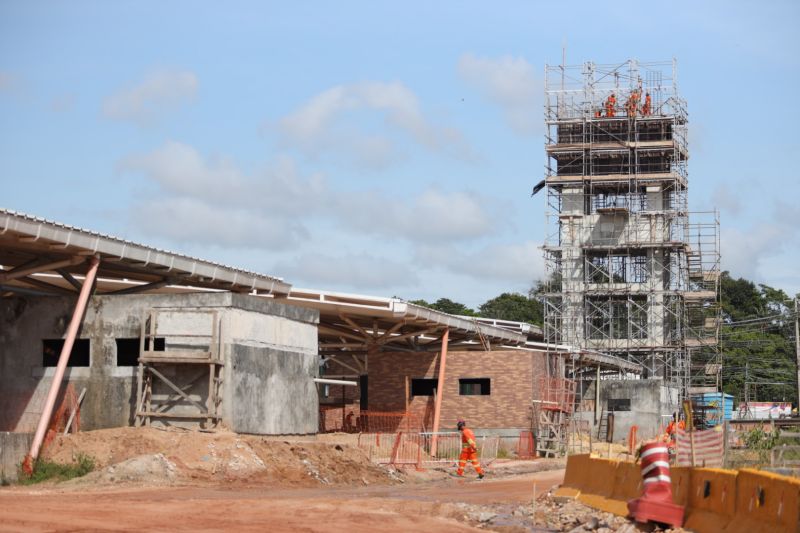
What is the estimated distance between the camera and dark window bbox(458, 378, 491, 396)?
157 feet

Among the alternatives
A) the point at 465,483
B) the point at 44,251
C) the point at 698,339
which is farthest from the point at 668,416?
the point at 44,251

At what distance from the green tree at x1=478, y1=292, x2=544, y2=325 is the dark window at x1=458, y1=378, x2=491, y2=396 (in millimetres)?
83770

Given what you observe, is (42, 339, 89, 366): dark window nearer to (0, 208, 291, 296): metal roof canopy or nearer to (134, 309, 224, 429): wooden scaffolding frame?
(0, 208, 291, 296): metal roof canopy

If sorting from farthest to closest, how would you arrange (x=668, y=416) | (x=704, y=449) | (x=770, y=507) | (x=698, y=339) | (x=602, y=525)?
(x=698, y=339) → (x=668, y=416) → (x=704, y=449) → (x=602, y=525) → (x=770, y=507)

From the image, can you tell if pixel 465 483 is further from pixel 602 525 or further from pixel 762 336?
pixel 762 336

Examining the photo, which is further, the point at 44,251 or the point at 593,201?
the point at 593,201

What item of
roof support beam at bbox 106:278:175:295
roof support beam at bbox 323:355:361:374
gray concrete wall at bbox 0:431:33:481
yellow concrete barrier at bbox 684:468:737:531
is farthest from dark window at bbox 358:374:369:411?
yellow concrete barrier at bbox 684:468:737:531

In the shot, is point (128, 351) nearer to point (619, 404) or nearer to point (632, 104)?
point (619, 404)

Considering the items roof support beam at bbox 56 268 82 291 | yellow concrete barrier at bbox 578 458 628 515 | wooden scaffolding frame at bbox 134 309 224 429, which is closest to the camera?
yellow concrete barrier at bbox 578 458 628 515

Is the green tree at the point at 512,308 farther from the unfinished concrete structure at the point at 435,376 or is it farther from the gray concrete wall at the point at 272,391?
the gray concrete wall at the point at 272,391

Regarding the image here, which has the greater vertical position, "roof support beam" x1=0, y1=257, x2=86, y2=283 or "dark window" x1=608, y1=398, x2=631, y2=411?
"roof support beam" x1=0, y1=257, x2=86, y2=283

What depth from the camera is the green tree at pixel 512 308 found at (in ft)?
440

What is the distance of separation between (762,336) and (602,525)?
4038 inches

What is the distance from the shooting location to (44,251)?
1184 inches
